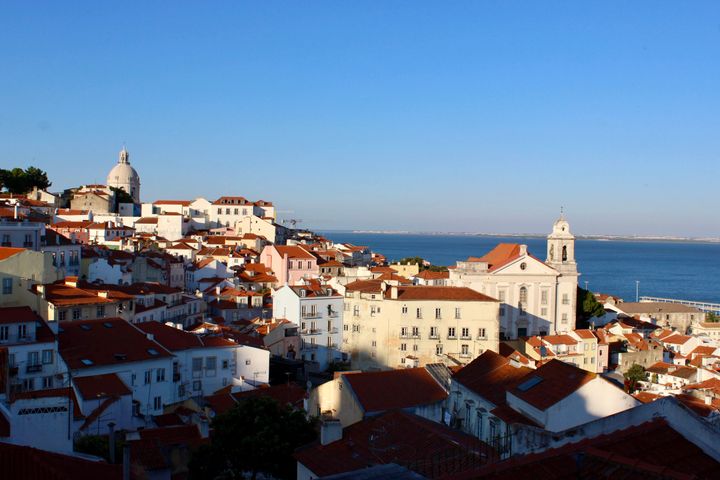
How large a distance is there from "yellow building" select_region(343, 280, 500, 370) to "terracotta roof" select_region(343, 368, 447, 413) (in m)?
18.6

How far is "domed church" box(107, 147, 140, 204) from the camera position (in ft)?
343

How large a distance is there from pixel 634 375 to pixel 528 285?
10.1 metres

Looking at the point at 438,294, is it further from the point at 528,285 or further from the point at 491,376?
the point at 491,376

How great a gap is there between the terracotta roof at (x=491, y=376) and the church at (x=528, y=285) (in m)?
24.4

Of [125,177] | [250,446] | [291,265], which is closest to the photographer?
[250,446]

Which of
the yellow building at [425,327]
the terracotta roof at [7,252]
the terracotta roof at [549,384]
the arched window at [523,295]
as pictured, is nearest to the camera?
the terracotta roof at [549,384]

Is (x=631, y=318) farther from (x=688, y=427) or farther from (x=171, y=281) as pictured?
(x=688, y=427)

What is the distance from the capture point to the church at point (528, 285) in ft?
161

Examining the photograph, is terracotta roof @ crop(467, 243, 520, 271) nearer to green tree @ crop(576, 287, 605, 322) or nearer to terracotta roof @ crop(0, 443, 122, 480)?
green tree @ crop(576, 287, 605, 322)

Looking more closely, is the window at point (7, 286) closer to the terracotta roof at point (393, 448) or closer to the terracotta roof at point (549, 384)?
the terracotta roof at point (393, 448)

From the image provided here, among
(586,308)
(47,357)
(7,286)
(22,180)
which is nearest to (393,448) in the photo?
(47,357)

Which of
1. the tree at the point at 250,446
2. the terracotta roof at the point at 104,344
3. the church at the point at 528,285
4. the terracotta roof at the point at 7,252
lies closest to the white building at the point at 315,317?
the church at the point at 528,285

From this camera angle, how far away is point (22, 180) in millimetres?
78750

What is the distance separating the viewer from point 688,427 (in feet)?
25.8
